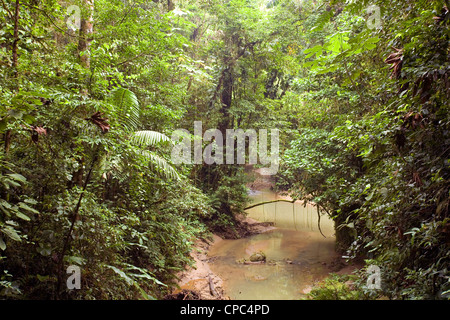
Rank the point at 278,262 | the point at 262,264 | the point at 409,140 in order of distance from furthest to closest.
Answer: the point at 278,262
the point at 262,264
the point at 409,140

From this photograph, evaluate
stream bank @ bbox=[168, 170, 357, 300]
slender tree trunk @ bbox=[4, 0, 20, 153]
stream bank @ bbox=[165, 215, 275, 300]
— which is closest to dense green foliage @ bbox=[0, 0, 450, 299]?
slender tree trunk @ bbox=[4, 0, 20, 153]

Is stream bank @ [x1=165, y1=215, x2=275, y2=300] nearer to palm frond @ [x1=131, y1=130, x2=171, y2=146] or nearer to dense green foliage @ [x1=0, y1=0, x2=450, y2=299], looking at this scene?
dense green foliage @ [x1=0, y1=0, x2=450, y2=299]

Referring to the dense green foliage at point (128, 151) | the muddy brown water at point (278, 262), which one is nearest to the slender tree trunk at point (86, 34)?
the dense green foliage at point (128, 151)

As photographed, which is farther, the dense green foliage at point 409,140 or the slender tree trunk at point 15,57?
the slender tree trunk at point 15,57

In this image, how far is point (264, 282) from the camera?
23.3 feet

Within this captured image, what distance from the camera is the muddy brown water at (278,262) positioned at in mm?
6625

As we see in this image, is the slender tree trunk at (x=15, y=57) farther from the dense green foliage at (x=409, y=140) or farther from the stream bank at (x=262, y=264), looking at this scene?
the stream bank at (x=262, y=264)

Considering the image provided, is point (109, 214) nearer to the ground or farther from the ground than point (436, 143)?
nearer to the ground

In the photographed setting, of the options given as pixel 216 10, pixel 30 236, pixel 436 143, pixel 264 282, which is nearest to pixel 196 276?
pixel 264 282

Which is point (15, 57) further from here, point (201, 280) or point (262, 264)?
point (262, 264)

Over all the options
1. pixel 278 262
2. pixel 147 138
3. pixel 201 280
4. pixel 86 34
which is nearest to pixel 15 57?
pixel 86 34

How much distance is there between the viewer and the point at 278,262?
8617 millimetres
